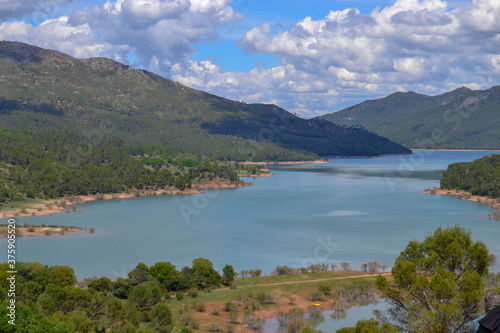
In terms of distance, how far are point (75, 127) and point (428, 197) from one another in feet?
407

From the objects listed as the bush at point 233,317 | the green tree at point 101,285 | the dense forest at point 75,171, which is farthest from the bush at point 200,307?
the dense forest at point 75,171

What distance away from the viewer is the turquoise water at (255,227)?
1986 inches

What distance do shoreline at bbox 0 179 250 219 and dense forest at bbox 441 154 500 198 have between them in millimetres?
45150

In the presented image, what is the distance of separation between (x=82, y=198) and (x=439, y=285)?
85.9m

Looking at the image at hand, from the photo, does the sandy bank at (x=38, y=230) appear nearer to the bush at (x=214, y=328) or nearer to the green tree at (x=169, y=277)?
the green tree at (x=169, y=277)

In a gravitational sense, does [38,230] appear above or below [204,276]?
below

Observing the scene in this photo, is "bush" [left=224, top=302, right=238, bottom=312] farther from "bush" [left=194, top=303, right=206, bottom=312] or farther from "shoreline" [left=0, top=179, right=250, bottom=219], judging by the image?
"shoreline" [left=0, top=179, right=250, bottom=219]

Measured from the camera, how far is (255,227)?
226ft

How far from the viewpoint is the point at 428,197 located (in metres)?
97.3

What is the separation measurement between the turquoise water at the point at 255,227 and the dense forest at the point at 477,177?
6500 mm

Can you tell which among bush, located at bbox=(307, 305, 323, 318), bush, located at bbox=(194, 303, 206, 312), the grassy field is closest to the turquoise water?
the grassy field

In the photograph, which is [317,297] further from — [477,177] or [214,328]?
[477,177]

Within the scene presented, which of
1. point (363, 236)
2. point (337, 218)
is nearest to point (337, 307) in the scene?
point (363, 236)

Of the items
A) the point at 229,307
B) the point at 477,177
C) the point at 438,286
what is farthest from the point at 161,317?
the point at 477,177
